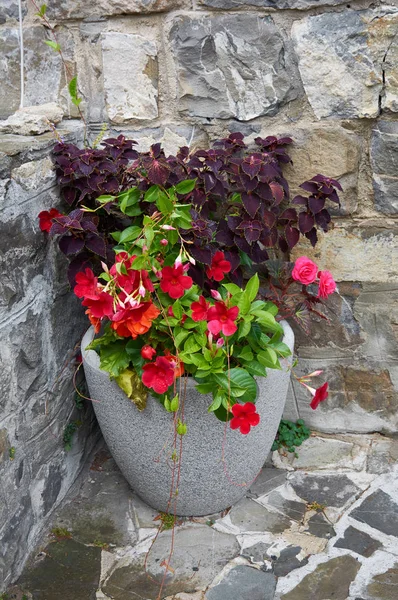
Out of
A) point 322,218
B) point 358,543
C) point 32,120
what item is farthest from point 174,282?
point 358,543

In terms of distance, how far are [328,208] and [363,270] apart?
0.25 metres

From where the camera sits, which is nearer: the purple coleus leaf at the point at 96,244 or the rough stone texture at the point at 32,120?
the purple coleus leaf at the point at 96,244

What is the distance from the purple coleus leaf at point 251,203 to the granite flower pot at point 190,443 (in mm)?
412

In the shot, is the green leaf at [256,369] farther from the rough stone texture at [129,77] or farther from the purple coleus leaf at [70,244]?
the rough stone texture at [129,77]

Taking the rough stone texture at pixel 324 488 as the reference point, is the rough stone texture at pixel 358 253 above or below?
above

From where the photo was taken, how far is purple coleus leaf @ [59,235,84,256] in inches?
78.6

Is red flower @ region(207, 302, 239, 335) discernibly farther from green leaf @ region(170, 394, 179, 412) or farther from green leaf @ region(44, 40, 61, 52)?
green leaf @ region(44, 40, 61, 52)

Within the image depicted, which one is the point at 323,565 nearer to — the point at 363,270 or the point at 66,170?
the point at 363,270

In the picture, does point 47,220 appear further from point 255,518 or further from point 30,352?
point 255,518

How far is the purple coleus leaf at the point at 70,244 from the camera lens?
200cm

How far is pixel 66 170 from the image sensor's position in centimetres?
205

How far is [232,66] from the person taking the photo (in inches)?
86.1

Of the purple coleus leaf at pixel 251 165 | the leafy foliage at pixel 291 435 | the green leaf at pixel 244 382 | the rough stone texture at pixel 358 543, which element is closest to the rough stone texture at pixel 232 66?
the purple coleus leaf at pixel 251 165

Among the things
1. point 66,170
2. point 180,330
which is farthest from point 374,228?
point 66,170
